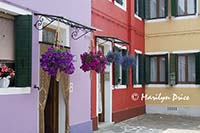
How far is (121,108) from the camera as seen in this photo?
44.0 feet

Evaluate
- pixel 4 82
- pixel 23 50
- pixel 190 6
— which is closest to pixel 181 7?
pixel 190 6

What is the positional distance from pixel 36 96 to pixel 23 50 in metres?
1.09

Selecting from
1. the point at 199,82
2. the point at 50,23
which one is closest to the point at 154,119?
the point at 199,82

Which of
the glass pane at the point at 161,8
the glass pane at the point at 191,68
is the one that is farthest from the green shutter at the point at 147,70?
the glass pane at the point at 161,8

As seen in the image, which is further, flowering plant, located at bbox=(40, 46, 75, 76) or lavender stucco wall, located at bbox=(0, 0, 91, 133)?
flowering plant, located at bbox=(40, 46, 75, 76)

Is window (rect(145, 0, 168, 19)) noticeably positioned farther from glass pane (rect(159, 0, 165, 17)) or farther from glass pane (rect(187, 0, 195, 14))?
glass pane (rect(187, 0, 195, 14))

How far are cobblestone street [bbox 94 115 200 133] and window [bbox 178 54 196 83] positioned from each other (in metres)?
1.89

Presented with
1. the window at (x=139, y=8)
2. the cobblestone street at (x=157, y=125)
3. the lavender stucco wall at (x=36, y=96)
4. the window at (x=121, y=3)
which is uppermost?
the window at (x=139, y=8)

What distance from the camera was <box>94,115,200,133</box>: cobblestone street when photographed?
37.3ft

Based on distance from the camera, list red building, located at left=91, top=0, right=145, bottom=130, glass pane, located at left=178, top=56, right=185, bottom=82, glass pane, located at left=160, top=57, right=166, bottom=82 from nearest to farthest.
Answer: red building, located at left=91, top=0, right=145, bottom=130, glass pane, located at left=178, top=56, right=185, bottom=82, glass pane, located at left=160, top=57, right=166, bottom=82

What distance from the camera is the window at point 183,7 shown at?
1627 cm

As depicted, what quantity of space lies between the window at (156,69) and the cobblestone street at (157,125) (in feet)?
6.42

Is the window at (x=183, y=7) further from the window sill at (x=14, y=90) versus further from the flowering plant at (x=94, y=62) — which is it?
the window sill at (x=14, y=90)

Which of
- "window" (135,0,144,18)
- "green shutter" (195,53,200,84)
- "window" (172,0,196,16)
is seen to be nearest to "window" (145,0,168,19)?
"window" (135,0,144,18)
